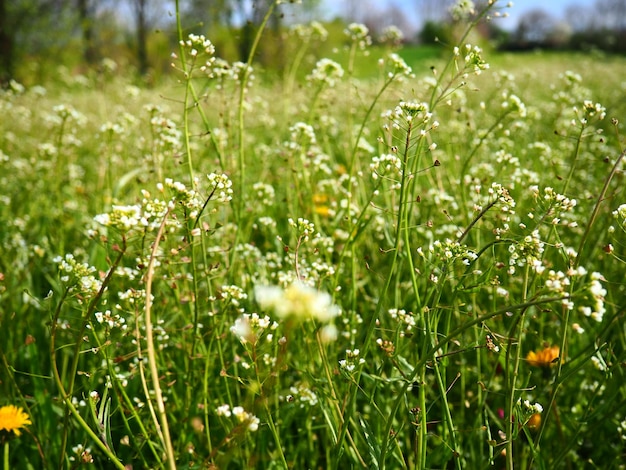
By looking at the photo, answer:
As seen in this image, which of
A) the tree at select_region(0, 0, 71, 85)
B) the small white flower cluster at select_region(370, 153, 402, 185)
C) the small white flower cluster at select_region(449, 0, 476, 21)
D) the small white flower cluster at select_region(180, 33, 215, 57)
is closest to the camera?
the small white flower cluster at select_region(370, 153, 402, 185)

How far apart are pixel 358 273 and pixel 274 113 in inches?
150

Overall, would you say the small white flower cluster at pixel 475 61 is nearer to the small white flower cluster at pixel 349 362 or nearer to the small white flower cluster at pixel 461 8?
the small white flower cluster at pixel 461 8

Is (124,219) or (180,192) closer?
(124,219)

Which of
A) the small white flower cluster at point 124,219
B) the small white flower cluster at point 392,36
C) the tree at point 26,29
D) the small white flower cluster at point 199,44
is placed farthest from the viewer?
the tree at point 26,29

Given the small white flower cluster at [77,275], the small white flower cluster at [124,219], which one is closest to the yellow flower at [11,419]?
the small white flower cluster at [77,275]

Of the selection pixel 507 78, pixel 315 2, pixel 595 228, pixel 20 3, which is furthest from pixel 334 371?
pixel 315 2

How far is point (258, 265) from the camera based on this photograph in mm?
2115

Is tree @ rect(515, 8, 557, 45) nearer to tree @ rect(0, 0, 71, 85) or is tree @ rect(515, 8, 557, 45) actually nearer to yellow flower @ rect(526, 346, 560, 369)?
tree @ rect(0, 0, 71, 85)

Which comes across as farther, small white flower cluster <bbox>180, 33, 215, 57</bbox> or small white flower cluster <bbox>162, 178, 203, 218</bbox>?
small white flower cluster <bbox>180, 33, 215, 57</bbox>

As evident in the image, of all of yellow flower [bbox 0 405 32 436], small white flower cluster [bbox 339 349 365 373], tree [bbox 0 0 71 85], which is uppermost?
tree [bbox 0 0 71 85]

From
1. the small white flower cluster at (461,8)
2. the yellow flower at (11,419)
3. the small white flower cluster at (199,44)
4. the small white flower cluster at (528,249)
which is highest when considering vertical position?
the small white flower cluster at (461,8)

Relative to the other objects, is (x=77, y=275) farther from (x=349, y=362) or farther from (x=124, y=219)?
(x=349, y=362)

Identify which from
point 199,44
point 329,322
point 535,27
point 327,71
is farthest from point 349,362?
point 535,27

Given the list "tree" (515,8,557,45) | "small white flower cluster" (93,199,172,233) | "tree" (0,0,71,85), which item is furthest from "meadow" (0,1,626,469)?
"tree" (515,8,557,45)
